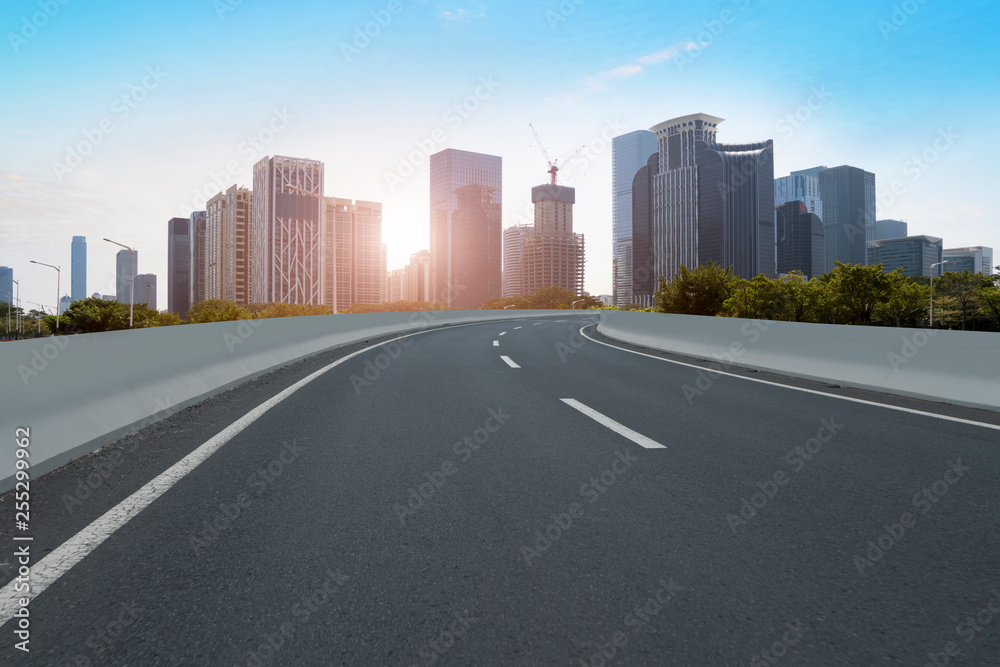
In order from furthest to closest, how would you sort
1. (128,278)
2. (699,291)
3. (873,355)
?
(128,278) → (699,291) → (873,355)

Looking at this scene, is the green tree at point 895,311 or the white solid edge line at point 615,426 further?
the green tree at point 895,311

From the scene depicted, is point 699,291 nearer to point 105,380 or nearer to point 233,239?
point 105,380

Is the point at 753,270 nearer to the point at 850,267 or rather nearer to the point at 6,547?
the point at 850,267

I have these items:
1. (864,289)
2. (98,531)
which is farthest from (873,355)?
(864,289)

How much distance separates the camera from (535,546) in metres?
3.21

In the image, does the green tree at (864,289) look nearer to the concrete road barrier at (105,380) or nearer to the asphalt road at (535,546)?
the asphalt road at (535,546)

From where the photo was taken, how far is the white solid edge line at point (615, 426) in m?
5.50

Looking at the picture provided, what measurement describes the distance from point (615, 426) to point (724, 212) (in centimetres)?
19351

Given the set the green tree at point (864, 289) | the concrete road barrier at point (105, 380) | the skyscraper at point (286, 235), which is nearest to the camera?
the concrete road barrier at point (105, 380)

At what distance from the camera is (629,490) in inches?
163

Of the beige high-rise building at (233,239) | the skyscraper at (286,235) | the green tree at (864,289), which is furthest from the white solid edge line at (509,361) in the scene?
the beige high-rise building at (233,239)

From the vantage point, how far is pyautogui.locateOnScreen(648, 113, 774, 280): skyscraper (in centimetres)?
18488


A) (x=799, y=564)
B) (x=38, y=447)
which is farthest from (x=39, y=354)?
(x=799, y=564)

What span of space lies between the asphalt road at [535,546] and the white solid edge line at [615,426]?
0.17 ft
